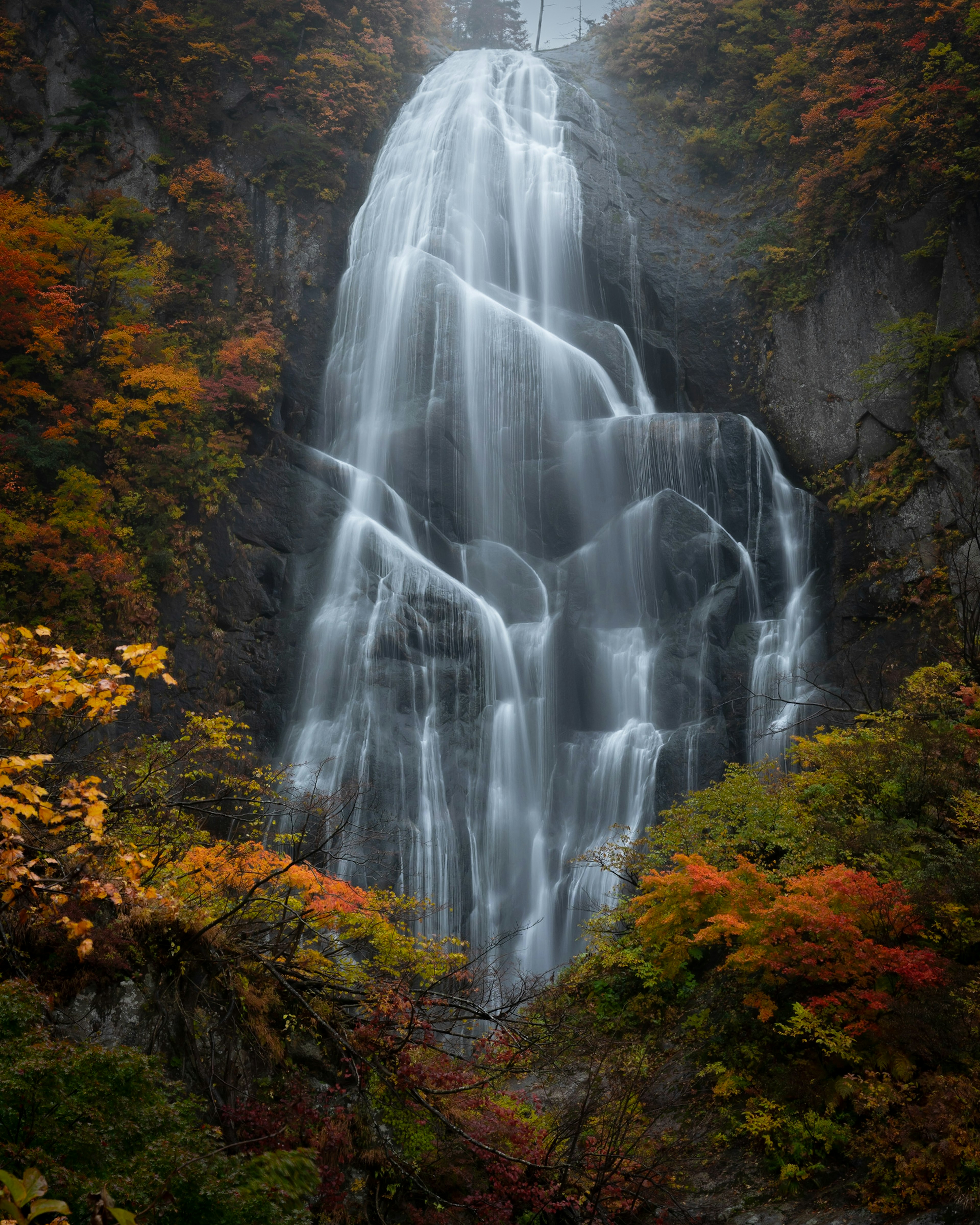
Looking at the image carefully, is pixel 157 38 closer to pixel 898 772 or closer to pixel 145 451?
pixel 145 451

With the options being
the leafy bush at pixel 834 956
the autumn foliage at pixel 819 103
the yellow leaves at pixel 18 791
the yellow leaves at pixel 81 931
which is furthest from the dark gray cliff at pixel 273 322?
the yellow leaves at pixel 18 791

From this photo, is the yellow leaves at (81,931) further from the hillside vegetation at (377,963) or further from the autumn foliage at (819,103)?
the autumn foliage at (819,103)

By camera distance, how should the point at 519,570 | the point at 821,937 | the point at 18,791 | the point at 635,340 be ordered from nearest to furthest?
the point at 18,791 < the point at 821,937 < the point at 519,570 < the point at 635,340

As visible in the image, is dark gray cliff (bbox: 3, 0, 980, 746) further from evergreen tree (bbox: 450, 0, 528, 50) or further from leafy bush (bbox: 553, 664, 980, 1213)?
evergreen tree (bbox: 450, 0, 528, 50)

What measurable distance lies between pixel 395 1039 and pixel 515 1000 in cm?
94

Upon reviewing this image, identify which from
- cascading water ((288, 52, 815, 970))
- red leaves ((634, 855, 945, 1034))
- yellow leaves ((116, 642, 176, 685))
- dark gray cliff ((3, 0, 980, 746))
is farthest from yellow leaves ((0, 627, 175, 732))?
dark gray cliff ((3, 0, 980, 746))

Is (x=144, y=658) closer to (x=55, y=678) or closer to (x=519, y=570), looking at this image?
(x=55, y=678)

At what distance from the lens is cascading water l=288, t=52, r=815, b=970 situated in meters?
16.0

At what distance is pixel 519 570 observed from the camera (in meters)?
20.1

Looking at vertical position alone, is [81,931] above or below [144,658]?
below

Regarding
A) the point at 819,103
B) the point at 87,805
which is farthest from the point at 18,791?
the point at 819,103

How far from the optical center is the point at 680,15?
2792 cm

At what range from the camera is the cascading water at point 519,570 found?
16031 mm

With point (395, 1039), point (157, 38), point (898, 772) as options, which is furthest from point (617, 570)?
point (157, 38)
